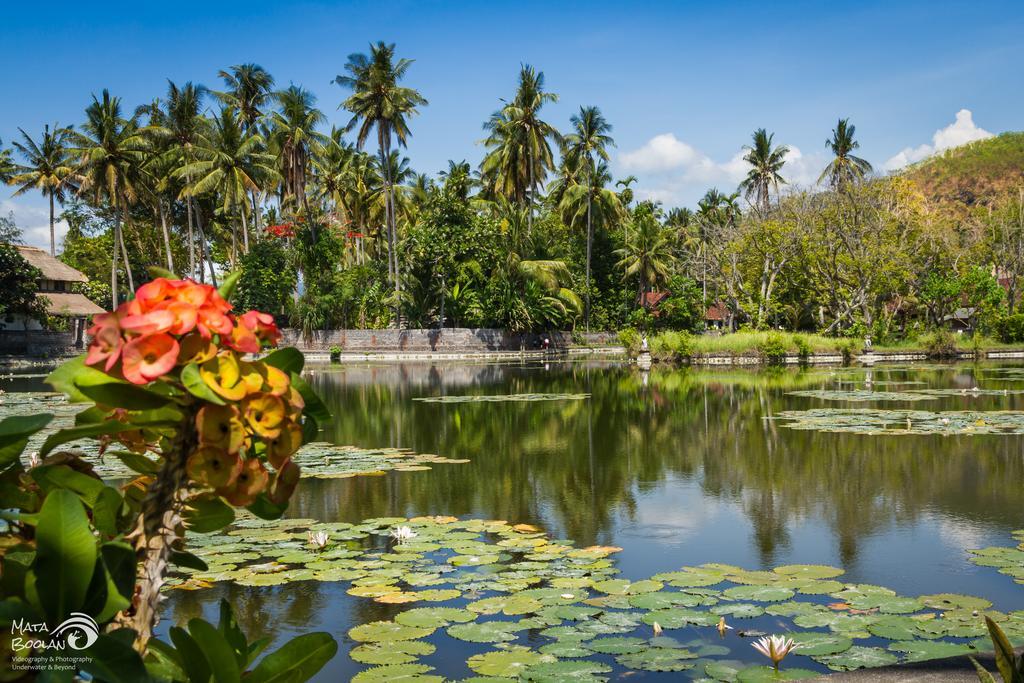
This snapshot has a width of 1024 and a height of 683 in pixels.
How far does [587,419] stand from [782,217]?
28493 mm

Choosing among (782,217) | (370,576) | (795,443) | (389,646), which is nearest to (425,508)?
(370,576)

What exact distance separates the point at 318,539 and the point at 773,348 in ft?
92.4

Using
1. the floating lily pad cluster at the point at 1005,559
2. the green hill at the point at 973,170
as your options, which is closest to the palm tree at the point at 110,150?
the floating lily pad cluster at the point at 1005,559

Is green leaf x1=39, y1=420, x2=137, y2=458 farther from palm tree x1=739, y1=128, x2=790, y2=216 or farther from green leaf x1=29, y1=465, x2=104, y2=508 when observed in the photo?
palm tree x1=739, y1=128, x2=790, y2=216

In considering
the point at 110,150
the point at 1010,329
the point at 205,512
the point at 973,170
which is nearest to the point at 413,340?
the point at 110,150

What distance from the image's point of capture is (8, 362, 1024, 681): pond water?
529 cm

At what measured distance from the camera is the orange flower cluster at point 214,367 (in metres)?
0.86

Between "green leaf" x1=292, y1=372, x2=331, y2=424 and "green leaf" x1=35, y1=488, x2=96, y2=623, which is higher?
"green leaf" x1=292, y1=372, x2=331, y2=424

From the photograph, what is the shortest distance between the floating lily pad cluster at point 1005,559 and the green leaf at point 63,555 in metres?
5.86

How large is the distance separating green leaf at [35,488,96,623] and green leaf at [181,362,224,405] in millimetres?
154

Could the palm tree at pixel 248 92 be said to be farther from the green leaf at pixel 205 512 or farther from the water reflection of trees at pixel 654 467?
the green leaf at pixel 205 512

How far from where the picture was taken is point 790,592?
507cm

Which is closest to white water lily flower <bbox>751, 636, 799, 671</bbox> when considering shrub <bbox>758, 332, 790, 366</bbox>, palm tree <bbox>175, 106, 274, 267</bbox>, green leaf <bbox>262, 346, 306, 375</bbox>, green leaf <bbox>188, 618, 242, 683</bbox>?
green leaf <bbox>188, 618, 242, 683</bbox>

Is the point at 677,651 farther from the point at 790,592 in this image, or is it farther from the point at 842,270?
the point at 842,270
